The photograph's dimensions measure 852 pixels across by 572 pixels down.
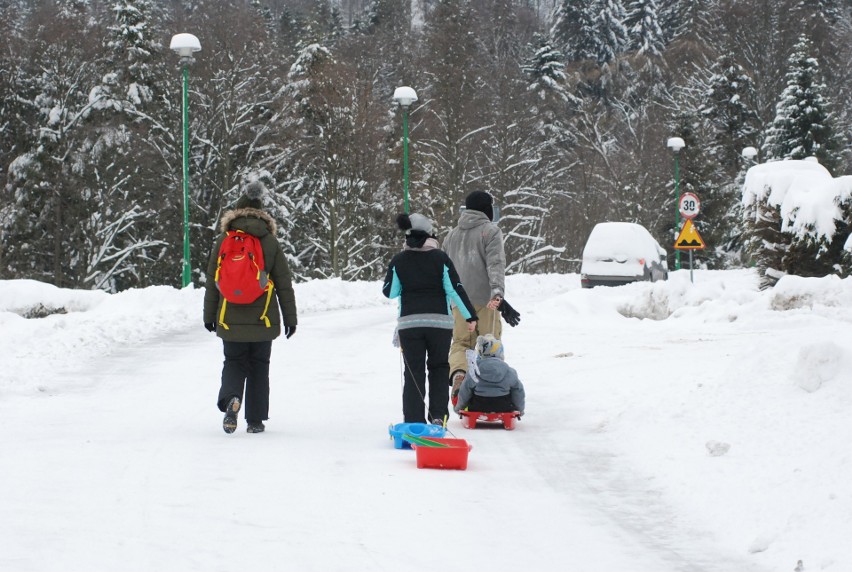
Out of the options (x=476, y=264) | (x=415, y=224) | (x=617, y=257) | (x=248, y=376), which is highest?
(x=415, y=224)

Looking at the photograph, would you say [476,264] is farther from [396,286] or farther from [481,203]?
[396,286]

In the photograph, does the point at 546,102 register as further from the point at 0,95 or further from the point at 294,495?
the point at 294,495

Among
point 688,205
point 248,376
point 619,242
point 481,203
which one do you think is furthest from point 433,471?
point 688,205

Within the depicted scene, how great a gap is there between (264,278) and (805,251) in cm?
1485

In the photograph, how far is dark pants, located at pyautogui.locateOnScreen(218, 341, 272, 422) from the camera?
858cm

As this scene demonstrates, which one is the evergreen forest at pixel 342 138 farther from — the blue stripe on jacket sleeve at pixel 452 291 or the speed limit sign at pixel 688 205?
the blue stripe on jacket sleeve at pixel 452 291

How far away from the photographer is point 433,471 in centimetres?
734

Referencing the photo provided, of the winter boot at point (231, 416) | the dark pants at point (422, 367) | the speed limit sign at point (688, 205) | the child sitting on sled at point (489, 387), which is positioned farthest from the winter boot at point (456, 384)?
the speed limit sign at point (688, 205)

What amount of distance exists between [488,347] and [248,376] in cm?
192

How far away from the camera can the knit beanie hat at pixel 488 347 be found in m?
9.20

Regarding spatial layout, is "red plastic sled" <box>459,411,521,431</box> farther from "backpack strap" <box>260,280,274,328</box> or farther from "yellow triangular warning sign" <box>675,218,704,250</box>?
"yellow triangular warning sign" <box>675,218,704,250</box>

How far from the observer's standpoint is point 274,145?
141ft


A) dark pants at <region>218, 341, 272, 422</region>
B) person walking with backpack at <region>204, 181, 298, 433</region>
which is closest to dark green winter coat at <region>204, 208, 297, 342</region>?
person walking with backpack at <region>204, 181, 298, 433</region>

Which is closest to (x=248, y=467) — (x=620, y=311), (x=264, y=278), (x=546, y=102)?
(x=264, y=278)
